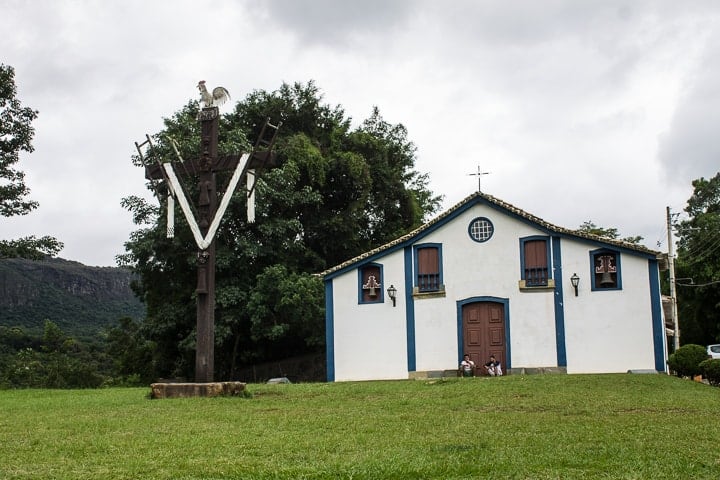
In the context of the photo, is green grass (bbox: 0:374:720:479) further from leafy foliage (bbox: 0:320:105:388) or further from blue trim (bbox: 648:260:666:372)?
leafy foliage (bbox: 0:320:105:388)

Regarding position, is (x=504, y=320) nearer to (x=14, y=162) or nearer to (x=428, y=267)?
(x=428, y=267)

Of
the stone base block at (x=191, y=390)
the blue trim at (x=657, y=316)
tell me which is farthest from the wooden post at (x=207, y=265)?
the blue trim at (x=657, y=316)

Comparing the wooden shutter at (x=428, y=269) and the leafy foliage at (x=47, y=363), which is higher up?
the wooden shutter at (x=428, y=269)

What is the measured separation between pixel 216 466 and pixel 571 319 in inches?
734

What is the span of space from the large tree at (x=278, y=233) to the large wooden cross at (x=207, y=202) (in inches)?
436

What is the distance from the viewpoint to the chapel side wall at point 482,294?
24359mm

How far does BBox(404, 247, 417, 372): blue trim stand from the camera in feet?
82.4

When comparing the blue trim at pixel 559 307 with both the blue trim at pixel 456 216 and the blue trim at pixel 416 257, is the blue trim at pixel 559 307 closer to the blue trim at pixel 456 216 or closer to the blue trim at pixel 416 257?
the blue trim at pixel 456 216

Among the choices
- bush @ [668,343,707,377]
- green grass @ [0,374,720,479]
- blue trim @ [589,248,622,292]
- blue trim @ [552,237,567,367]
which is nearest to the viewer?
green grass @ [0,374,720,479]

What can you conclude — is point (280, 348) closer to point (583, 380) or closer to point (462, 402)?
point (583, 380)

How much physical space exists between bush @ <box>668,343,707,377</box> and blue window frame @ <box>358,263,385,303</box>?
8.83 meters

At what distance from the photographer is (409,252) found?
25641mm

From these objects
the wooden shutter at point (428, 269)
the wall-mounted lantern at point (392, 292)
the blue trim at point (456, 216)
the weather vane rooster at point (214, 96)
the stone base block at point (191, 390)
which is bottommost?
the stone base block at point (191, 390)

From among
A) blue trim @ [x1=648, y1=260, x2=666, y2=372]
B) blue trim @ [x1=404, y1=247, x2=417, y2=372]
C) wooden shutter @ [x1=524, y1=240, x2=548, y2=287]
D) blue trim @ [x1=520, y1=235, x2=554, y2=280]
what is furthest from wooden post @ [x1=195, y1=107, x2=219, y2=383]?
blue trim @ [x1=648, y1=260, x2=666, y2=372]
